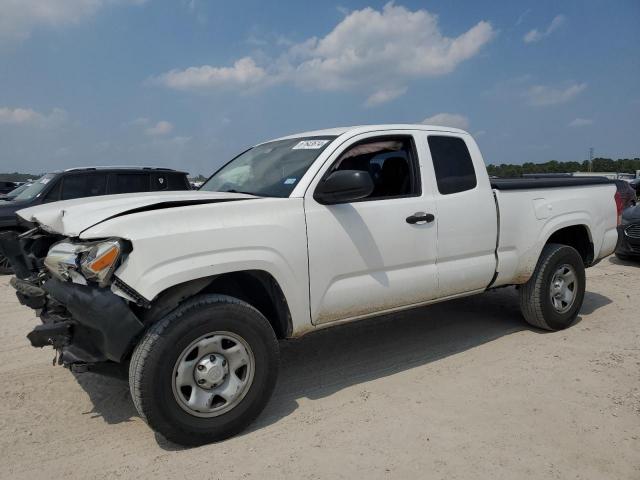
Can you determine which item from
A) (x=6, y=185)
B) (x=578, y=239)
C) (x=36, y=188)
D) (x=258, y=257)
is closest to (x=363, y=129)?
(x=258, y=257)

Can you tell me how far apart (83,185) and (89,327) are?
22.0 feet

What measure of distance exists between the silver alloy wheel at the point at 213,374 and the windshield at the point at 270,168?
108 centimetres

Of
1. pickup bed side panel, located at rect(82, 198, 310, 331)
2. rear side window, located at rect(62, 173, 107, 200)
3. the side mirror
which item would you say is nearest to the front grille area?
the side mirror

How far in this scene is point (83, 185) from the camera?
338 inches

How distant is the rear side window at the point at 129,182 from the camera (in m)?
8.84

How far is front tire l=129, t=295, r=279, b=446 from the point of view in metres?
2.68

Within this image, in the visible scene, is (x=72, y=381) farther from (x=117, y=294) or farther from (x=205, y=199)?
(x=205, y=199)

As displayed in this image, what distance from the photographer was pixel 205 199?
10.3 ft

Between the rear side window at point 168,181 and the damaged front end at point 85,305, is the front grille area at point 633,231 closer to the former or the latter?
the rear side window at point 168,181

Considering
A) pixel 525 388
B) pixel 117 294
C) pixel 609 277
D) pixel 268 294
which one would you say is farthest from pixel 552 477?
pixel 609 277

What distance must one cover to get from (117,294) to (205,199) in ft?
2.68

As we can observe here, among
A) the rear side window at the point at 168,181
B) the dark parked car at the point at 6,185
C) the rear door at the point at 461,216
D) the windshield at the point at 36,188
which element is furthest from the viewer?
the dark parked car at the point at 6,185

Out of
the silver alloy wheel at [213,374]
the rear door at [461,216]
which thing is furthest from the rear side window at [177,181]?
the silver alloy wheel at [213,374]

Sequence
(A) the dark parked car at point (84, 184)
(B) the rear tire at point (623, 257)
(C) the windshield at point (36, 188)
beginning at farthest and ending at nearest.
Answer: (B) the rear tire at point (623, 257) → (C) the windshield at point (36, 188) → (A) the dark parked car at point (84, 184)
